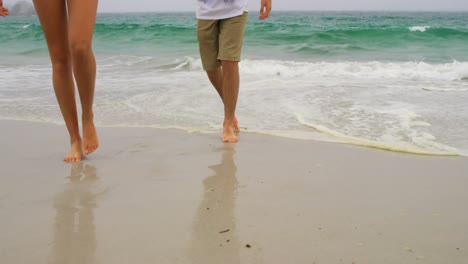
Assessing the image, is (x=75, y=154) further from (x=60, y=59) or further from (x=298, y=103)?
(x=298, y=103)

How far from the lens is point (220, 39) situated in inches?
128

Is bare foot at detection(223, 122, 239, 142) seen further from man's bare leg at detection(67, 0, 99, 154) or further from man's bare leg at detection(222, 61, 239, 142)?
man's bare leg at detection(67, 0, 99, 154)

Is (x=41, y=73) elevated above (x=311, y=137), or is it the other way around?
(x=311, y=137)

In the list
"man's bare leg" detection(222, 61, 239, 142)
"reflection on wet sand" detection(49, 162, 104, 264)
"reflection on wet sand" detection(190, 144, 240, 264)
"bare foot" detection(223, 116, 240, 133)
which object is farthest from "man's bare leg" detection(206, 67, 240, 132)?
"reflection on wet sand" detection(49, 162, 104, 264)

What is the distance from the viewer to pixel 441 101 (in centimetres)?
459

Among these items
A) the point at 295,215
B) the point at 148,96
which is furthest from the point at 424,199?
the point at 148,96

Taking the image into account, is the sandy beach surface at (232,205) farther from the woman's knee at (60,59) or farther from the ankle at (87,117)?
the woman's knee at (60,59)

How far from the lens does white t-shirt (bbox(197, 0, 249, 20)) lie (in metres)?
3.16

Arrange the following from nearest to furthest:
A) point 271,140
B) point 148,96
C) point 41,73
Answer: point 271,140
point 148,96
point 41,73

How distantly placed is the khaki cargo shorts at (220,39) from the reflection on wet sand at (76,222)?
1.29 m

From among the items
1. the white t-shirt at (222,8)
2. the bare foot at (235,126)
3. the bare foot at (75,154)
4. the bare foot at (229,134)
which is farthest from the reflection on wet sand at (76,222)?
the white t-shirt at (222,8)

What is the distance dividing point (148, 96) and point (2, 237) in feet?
11.1

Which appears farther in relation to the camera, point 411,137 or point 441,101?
point 441,101

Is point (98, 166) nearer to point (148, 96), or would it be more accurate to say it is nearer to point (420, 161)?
point (420, 161)
